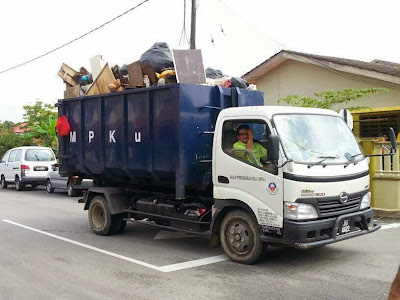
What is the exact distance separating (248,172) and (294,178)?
713 millimetres

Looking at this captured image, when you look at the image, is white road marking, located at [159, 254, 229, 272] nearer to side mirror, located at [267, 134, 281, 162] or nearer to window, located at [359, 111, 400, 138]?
side mirror, located at [267, 134, 281, 162]

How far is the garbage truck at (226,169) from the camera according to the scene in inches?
227

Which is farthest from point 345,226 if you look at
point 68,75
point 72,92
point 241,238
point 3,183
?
point 3,183

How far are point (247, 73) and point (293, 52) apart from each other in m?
2.45

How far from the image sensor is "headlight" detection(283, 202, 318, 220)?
5.64 meters

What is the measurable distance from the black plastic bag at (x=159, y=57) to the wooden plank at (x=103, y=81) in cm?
67

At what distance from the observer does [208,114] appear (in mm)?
7031

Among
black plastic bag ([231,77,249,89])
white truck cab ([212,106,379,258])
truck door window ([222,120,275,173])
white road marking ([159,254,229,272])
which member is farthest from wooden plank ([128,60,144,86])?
white road marking ([159,254,229,272])

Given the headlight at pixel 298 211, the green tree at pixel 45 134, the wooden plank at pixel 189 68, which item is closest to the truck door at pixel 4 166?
the green tree at pixel 45 134

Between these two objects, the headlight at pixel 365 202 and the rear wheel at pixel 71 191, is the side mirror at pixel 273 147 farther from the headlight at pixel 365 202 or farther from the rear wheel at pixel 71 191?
the rear wheel at pixel 71 191

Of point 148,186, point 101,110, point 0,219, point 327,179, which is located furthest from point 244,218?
point 0,219

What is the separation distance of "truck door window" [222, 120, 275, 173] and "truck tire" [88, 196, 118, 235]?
3.16 metres

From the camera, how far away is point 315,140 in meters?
6.16

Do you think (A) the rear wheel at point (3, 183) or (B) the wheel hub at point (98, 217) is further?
(A) the rear wheel at point (3, 183)
